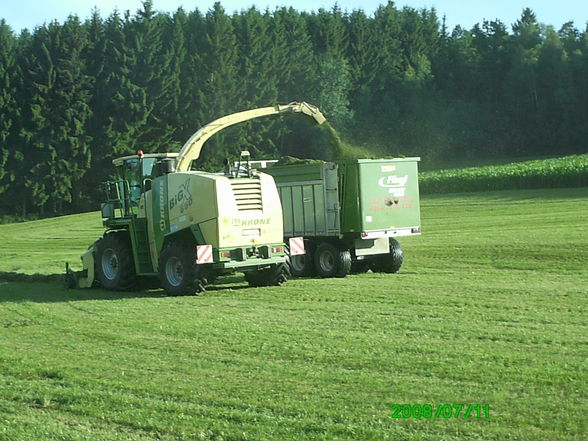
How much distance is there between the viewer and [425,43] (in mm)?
100625

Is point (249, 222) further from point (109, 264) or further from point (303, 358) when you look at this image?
point (303, 358)

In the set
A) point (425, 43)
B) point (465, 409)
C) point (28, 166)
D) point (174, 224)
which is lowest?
point (465, 409)

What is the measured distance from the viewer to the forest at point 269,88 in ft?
187

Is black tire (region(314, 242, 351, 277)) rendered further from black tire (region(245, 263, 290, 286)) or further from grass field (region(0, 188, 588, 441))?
black tire (region(245, 263, 290, 286))

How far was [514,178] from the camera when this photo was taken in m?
48.7

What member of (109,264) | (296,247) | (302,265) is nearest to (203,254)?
(296,247)

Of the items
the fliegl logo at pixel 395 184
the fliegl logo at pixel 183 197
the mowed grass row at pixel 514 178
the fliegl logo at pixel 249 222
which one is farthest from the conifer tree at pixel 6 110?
the fliegl logo at pixel 249 222

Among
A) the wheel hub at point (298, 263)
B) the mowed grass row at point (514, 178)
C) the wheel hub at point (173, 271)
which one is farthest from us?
the mowed grass row at point (514, 178)

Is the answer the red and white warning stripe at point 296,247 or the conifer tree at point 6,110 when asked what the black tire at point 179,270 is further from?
the conifer tree at point 6,110

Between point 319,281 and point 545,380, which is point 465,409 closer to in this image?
point 545,380

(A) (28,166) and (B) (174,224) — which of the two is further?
(A) (28,166)

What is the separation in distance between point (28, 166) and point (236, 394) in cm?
5103

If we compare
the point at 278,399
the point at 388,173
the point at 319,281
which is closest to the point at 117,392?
the point at 278,399

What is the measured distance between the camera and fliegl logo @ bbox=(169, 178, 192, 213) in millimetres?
17203
